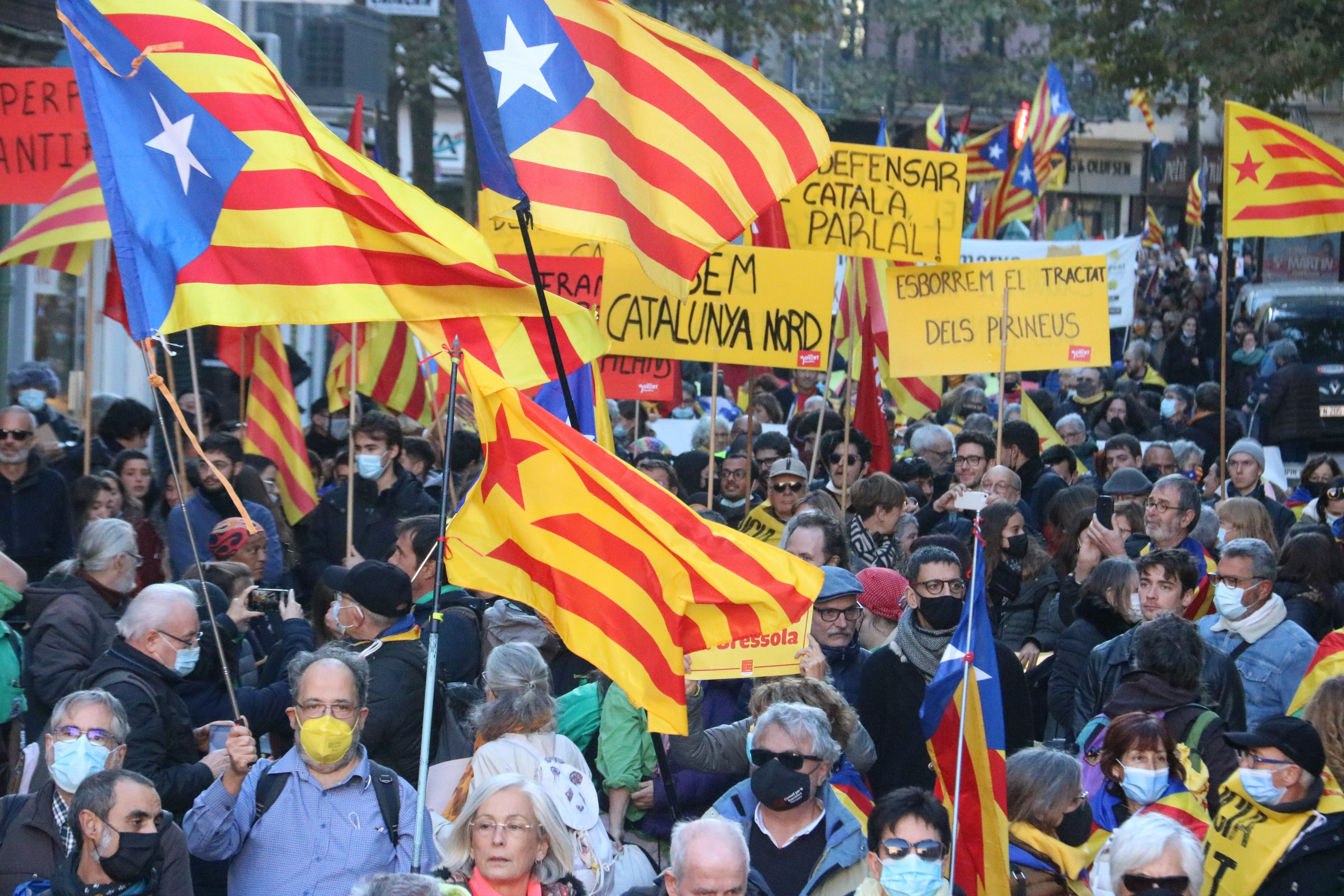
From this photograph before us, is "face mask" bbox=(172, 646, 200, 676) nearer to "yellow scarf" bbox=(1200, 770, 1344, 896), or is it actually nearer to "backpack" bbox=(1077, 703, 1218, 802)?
"backpack" bbox=(1077, 703, 1218, 802)

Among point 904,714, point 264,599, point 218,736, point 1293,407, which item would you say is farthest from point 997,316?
point 1293,407

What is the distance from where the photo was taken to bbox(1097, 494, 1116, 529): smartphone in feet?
28.1

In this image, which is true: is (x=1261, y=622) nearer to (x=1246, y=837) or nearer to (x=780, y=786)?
(x=1246, y=837)

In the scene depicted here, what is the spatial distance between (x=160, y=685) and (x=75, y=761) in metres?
0.54

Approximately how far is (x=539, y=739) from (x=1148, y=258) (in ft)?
100.0

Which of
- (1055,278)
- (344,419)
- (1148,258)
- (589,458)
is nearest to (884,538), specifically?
(1055,278)

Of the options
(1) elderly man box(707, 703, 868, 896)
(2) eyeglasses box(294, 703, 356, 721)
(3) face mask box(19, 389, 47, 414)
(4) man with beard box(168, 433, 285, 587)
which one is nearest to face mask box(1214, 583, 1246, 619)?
(1) elderly man box(707, 703, 868, 896)

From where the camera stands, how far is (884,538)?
342 inches

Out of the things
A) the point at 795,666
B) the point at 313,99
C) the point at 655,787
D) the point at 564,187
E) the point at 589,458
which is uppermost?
the point at 313,99

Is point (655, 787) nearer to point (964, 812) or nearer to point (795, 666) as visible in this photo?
point (795, 666)

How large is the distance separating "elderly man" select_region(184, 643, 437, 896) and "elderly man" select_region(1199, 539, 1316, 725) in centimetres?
333

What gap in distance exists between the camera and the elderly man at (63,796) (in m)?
4.96

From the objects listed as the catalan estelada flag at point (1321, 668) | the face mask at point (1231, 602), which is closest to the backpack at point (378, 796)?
the catalan estelada flag at point (1321, 668)

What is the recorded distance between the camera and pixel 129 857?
4.73m
